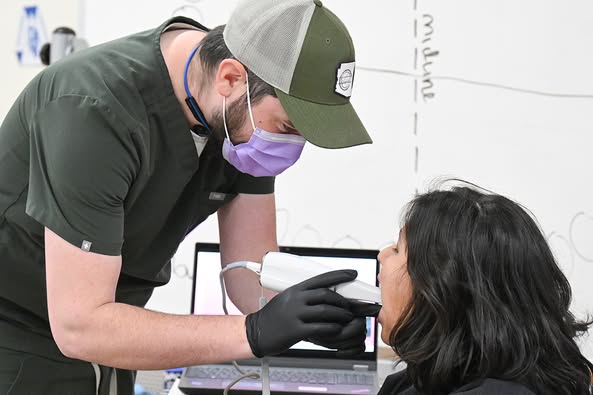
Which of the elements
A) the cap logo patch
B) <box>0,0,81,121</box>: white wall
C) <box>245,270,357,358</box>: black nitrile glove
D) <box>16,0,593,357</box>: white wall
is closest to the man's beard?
the cap logo patch

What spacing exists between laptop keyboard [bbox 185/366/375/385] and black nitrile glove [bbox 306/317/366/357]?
1.85 ft

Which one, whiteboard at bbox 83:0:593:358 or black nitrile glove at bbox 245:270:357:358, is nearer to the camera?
black nitrile glove at bbox 245:270:357:358

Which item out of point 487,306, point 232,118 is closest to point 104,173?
point 232,118

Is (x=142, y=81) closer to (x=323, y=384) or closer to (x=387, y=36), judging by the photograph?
(x=323, y=384)

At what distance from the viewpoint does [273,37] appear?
1178 mm

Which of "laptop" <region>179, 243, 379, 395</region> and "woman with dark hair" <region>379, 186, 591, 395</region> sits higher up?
"woman with dark hair" <region>379, 186, 591, 395</region>

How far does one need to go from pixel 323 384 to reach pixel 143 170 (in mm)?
735

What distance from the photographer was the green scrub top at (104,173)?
1158 mm

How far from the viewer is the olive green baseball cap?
3.84 ft

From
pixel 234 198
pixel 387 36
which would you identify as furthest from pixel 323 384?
pixel 387 36

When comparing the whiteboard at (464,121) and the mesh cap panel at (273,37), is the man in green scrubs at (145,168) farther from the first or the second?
the whiteboard at (464,121)

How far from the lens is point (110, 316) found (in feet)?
3.82

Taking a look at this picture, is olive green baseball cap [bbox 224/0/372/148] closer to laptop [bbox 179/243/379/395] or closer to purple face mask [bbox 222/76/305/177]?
purple face mask [bbox 222/76/305/177]

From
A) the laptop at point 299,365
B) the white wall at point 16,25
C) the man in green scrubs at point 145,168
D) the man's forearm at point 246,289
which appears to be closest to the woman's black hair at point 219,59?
the man in green scrubs at point 145,168
